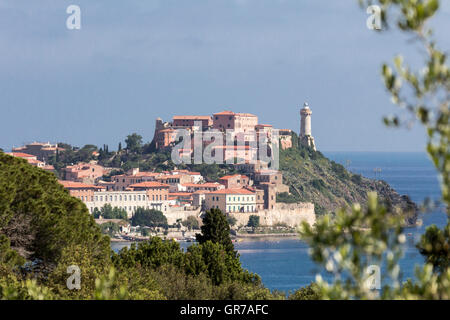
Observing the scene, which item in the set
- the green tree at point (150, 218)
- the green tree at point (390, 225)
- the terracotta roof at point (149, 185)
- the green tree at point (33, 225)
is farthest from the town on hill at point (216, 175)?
the green tree at point (390, 225)

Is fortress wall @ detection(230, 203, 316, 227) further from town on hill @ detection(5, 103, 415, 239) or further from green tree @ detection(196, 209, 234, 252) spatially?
green tree @ detection(196, 209, 234, 252)

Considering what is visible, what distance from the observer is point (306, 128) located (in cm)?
8119

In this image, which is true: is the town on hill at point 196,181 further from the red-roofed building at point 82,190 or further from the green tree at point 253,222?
the green tree at point 253,222

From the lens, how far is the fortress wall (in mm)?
63375

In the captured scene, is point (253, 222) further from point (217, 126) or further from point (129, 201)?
point (217, 126)

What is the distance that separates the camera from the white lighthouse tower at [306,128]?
80.6m

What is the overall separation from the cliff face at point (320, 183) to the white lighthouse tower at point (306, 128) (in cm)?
125

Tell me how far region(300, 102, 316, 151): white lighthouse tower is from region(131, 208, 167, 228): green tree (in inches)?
921

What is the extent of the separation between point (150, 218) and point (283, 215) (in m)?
10.9

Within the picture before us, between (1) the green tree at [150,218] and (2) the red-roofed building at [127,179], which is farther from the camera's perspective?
(2) the red-roofed building at [127,179]

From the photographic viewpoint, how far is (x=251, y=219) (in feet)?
207

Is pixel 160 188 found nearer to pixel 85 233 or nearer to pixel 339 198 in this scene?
pixel 339 198

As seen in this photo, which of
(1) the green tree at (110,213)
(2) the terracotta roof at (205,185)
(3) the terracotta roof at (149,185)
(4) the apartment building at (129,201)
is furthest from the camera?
(2) the terracotta roof at (205,185)
